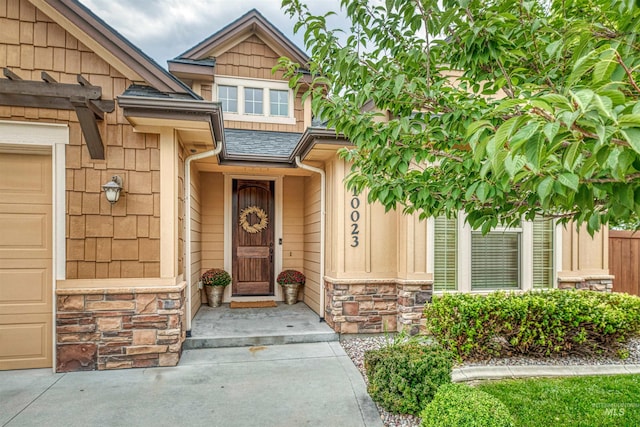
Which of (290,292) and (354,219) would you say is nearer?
(354,219)

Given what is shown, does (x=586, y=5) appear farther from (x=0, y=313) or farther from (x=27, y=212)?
(x=0, y=313)

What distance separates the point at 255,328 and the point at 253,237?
2.46 m

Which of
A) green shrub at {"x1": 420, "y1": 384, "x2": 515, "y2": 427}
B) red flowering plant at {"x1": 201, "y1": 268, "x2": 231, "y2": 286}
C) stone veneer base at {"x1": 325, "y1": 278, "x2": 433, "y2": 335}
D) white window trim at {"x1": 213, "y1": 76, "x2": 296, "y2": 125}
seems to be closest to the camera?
green shrub at {"x1": 420, "y1": 384, "x2": 515, "y2": 427}

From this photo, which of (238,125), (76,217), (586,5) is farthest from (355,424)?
(238,125)

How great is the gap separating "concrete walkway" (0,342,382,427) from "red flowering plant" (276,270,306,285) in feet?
8.52

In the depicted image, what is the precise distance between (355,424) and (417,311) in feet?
7.92

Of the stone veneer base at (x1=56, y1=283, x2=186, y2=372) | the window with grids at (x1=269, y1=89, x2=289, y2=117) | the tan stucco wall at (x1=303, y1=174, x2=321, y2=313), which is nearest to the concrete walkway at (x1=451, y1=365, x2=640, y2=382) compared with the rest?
the tan stucco wall at (x1=303, y1=174, x2=321, y2=313)

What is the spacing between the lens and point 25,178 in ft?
13.4

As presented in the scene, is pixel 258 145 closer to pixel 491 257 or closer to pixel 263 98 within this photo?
pixel 263 98

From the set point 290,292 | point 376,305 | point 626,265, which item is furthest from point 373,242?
point 626,265

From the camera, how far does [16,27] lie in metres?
3.94

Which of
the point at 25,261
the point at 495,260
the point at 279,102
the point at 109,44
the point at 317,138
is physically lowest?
the point at 495,260

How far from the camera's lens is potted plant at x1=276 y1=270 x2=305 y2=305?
693 cm

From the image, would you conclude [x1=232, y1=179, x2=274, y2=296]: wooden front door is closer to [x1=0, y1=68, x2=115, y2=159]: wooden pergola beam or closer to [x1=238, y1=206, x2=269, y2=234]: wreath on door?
[x1=238, y1=206, x2=269, y2=234]: wreath on door
